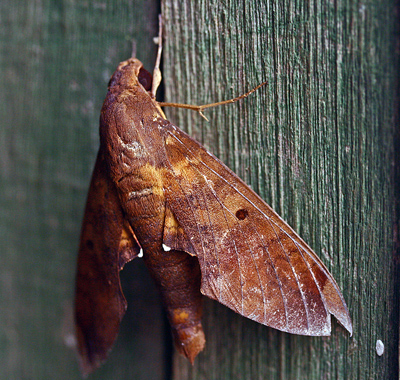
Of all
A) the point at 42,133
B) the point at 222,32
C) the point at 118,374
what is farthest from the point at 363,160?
the point at 42,133

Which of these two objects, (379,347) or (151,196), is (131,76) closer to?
(151,196)

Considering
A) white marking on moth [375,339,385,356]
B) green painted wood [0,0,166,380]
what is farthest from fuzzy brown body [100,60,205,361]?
white marking on moth [375,339,385,356]

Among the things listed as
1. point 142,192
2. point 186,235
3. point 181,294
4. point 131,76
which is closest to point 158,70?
point 131,76

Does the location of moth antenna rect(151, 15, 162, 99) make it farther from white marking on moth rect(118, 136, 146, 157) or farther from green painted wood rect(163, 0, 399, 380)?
white marking on moth rect(118, 136, 146, 157)

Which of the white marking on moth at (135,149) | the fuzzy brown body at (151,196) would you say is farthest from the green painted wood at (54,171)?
the white marking on moth at (135,149)

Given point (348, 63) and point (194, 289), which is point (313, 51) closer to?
point (348, 63)
